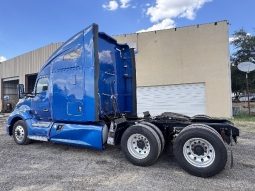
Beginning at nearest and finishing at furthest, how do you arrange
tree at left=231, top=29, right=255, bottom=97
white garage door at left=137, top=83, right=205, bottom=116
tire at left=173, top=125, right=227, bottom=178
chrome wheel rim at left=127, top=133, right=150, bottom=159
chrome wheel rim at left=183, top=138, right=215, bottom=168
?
1. tire at left=173, top=125, right=227, bottom=178
2. chrome wheel rim at left=183, top=138, right=215, bottom=168
3. chrome wheel rim at left=127, top=133, right=150, bottom=159
4. white garage door at left=137, top=83, right=205, bottom=116
5. tree at left=231, top=29, right=255, bottom=97

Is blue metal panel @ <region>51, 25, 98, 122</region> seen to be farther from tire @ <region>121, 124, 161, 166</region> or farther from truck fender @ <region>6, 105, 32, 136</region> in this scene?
truck fender @ <region>6, 105, 32, 136</region>

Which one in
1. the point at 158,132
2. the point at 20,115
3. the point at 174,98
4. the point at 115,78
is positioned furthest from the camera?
the point at 174,98

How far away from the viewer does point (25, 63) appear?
28141 mm

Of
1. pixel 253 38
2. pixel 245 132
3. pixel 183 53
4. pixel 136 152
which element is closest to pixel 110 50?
pixel 136 152

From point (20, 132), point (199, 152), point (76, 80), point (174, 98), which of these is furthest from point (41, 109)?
point (174, 98)

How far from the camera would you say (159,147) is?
6.43m

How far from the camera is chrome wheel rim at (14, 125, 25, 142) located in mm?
9156

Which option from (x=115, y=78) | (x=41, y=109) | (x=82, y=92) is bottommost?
(x=41, y=109)

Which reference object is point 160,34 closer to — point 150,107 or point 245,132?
point 150,107

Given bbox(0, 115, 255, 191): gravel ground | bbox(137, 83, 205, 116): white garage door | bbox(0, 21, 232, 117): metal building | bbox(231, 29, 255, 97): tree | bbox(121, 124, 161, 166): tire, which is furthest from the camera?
bbox(231, 29, 255, 97): tree

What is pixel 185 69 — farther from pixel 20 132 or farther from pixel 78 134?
pixel 78 134

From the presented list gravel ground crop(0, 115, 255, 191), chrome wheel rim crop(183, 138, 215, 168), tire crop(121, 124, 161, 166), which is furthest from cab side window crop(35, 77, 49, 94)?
chrome wheel rim crop(183, 138, 215, 168)

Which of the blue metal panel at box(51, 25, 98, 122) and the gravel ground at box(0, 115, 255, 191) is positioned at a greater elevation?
the blue metal panel at box(51, 25, 98, 122)

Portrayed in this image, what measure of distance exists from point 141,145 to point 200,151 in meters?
1.36
